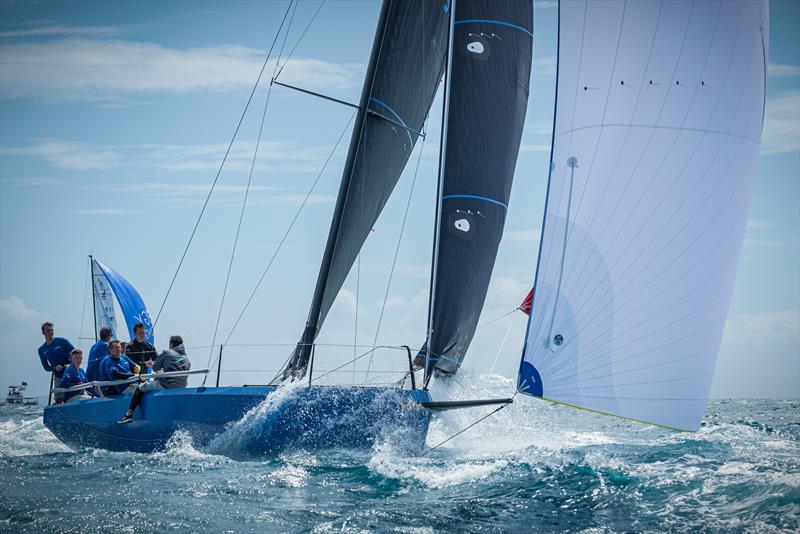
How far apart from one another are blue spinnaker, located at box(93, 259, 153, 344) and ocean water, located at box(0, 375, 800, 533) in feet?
22.1

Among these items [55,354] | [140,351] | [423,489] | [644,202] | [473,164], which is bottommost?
[423,489]

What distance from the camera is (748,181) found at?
25.2ft

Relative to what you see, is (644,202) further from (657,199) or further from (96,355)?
(96,355)

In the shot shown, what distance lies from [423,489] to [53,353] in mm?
7781

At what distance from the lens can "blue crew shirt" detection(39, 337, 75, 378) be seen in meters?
13.2

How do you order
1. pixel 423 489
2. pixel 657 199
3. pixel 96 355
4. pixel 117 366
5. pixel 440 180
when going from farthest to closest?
pixel 96 355 < pixel 117 366 < pixel 440 180 < pixel 423 489 < pixel 657 199

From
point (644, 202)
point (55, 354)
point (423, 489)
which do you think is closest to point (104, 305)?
point (55, 354)

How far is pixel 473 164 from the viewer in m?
10.8

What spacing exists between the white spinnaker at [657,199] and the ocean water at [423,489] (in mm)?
961

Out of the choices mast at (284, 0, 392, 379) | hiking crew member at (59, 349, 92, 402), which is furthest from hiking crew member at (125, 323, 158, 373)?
mast at (284, 0, 392, 379)

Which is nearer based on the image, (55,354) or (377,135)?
(377,135)

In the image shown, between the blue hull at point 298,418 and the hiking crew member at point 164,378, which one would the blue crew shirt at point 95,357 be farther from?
the blue hull at point 298,418

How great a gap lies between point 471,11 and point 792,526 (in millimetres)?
7380

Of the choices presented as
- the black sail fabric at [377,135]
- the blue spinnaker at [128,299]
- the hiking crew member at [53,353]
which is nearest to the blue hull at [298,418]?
the black sail fabric at [377,135]
